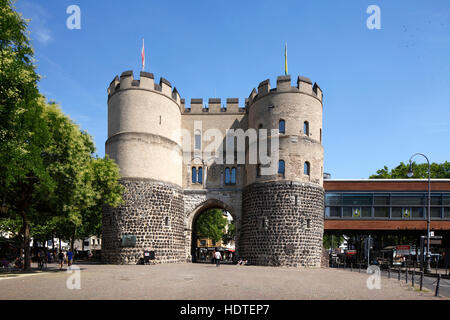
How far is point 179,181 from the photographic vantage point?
4000cm

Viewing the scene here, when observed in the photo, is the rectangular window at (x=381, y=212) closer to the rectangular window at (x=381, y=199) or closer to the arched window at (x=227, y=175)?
the rectangular window at (x=381, y=199)

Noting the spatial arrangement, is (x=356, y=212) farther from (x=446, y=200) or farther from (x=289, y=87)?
(x=289, y=87)

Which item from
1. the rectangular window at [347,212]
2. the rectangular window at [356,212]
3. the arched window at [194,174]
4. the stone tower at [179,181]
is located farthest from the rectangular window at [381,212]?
the arched window at [194,174]

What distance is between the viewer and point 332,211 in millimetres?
40750

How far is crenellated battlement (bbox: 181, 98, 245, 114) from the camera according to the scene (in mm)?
41969

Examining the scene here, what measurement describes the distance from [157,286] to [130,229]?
1854 centimetres

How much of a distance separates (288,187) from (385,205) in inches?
435

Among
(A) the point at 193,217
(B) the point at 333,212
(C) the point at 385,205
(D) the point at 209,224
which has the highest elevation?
(C) the point at 385,205

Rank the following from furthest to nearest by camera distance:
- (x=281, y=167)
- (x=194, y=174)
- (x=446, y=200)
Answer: (x=194, y=174) → (x=446, y=200) → (x=281, y=167)

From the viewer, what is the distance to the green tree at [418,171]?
56938 millimetres

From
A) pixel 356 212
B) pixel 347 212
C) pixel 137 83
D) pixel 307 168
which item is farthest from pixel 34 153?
pixel 356 212

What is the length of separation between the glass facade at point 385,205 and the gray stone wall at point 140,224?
15261 millimetres

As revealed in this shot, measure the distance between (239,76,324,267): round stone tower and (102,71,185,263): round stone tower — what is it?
691 centimetres
